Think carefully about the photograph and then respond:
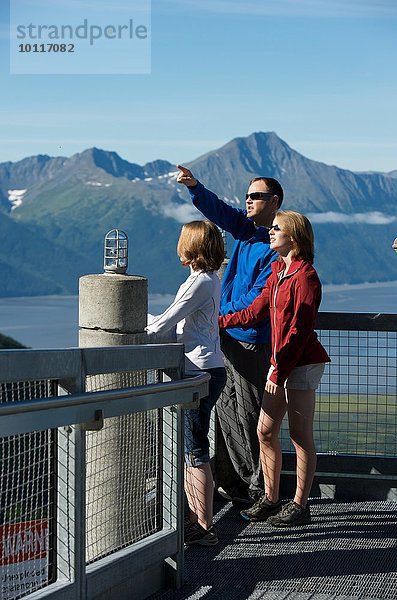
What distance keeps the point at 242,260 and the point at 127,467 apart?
1681mm

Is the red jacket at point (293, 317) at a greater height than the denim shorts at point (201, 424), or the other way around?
the red jacket at point (293, 317)

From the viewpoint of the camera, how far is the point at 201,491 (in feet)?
19.5

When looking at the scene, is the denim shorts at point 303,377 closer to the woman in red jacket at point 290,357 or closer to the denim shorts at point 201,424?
the woman in red jacket at point 290,357

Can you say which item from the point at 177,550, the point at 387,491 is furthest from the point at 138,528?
the point at 387,491

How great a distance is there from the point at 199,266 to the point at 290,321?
2.05 feet

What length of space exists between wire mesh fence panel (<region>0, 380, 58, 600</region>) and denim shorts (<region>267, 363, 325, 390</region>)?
1.99m

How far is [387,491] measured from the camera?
23.5 ft

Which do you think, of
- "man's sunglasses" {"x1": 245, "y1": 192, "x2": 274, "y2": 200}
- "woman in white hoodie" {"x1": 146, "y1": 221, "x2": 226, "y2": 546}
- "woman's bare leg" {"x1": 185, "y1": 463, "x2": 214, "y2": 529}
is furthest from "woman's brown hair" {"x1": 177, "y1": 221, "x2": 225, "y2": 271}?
"woman's bare leg" {"x1": 185, "y1": 463, "x2": 214, "y2": 529}

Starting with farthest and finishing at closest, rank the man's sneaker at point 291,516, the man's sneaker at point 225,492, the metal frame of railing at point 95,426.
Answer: the man's sneaker at point 225,492
the man's sneaker at point 291,516
the metal frame of railing at point 95,426

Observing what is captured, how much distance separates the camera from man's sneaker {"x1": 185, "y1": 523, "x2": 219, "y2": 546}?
6.03 metres

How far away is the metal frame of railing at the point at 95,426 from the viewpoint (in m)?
4.06

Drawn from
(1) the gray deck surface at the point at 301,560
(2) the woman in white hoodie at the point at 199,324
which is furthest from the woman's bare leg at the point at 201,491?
(1) the gray deck surface at the point at 301,560

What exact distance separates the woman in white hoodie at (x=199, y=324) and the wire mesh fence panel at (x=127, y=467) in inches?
16.1

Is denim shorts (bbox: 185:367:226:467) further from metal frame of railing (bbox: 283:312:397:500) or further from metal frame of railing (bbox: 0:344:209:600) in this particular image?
metal frame of railing (bbox: 283:312:397:500)
